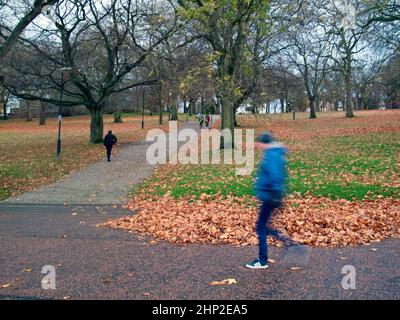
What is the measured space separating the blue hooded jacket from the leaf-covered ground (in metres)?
1.64

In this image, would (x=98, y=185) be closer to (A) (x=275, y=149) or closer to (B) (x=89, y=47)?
(A) (x=275, y=149)

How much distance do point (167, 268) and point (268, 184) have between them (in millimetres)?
1875

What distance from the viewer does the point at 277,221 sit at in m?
8.12

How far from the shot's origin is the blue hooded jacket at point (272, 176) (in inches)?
219

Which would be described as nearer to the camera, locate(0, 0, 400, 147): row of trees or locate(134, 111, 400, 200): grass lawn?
locate(134, 111, 400, 200): grass lawn

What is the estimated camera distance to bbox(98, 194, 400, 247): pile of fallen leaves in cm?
716

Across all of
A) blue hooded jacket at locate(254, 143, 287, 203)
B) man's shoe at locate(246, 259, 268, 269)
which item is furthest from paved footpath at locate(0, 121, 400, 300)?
blue hooded jacket at locate(254, 143, 287, 203)

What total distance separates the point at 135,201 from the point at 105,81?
667 inches

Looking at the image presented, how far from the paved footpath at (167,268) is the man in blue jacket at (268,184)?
0.31 meters

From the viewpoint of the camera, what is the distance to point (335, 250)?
20.9ft

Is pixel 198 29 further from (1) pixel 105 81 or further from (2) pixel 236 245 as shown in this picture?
(2) pixel 236 245

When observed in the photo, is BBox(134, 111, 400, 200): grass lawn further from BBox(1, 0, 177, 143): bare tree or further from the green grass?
BBox(1, 0, 177, 143): bare tree

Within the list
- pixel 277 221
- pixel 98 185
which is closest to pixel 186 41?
pixel 98 185
